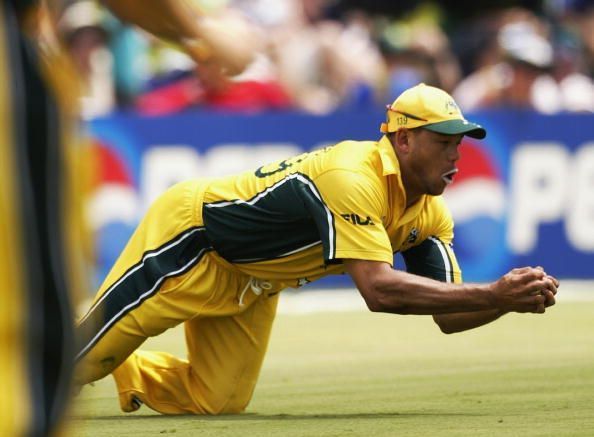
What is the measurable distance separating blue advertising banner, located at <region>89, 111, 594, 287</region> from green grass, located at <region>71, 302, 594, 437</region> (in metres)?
2.23

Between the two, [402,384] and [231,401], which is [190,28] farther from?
[402,384]

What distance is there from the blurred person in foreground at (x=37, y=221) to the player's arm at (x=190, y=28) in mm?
504

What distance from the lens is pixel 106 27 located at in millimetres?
15141

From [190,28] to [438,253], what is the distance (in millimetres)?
4345

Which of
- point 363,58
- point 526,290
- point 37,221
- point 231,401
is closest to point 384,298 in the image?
point 526,290

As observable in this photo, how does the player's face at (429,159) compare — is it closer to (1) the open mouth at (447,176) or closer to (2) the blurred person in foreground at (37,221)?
(1) the open mouth at (447,176)

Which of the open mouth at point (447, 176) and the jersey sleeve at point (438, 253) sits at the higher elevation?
the open mouth at point (447, 176)

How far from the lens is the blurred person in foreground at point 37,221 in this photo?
2.74 m

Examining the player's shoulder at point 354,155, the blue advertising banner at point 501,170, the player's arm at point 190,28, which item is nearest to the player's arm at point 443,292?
the player's shoulder at point 354,155

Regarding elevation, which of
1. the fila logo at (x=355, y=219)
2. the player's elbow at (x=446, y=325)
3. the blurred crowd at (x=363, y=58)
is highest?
the blurred crowd at (x=363, y=58)

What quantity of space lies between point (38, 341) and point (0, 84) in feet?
→ 1.70

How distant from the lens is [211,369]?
768 cm

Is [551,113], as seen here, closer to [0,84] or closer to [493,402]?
[493,402]

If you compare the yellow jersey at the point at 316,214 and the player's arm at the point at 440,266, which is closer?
the yellow jersey at the point at 316,214
